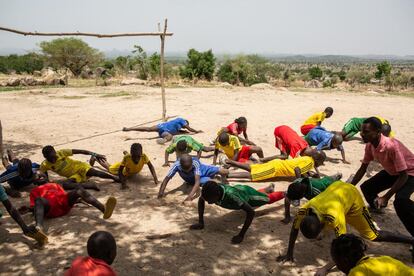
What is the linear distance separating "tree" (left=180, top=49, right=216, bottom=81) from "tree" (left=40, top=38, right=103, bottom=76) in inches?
518

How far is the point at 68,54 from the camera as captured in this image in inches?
1441

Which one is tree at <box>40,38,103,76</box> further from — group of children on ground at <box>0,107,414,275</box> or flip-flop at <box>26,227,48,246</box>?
flip-flop at <box>26,227,48,246</box>

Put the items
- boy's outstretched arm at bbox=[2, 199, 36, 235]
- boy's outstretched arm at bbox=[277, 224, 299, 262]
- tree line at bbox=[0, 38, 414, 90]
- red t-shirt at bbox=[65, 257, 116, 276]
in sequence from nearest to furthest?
red t-shirt at bbox=[65, 257, 116, 276]
boy's outstretched arm at bbox=[277, 224, 299, 262]
boy's outstretched arm at bbox=[2, 199, 36, 235]
tree line at bbox=[0, 38, 414, 90]

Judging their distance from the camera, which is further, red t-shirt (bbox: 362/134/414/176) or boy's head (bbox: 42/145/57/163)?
boy's head (bbox: 42/145/57/163)

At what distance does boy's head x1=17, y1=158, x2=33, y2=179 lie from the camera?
4.79 meters

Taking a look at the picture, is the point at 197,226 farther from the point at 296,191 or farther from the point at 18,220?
→ the point at 18,220

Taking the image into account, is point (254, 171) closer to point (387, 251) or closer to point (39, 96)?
point (387, 251)

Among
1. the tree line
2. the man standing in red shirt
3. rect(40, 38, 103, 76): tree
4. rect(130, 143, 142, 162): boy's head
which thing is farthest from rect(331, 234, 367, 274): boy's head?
rect(40, 38, 103, 76): tree

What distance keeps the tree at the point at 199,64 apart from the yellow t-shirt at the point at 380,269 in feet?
93.4

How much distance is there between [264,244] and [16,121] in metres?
9.03

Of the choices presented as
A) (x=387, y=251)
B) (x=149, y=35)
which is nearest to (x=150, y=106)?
(x=149, y=35)

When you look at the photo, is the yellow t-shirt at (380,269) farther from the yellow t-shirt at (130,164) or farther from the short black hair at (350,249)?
the yellow t-shirt at (130,164)

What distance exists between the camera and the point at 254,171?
530cm

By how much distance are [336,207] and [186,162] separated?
2285mm
